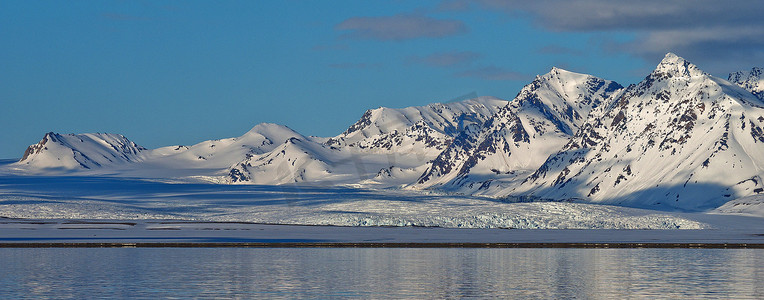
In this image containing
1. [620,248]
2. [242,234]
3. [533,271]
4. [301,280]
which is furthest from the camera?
[242,234]

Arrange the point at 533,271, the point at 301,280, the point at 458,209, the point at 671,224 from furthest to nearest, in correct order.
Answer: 1. the point at 458,209
2. the point at 671,224
3. the point at 533,271
4. the point at 301,280

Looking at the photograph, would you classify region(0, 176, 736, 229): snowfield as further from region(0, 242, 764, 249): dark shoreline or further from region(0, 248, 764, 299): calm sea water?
region(0, 248, 764, 299): calm sea water

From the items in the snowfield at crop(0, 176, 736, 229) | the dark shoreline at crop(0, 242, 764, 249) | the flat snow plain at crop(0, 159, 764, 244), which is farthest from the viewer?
the snowfield at crop(0, 176, 736, 229)

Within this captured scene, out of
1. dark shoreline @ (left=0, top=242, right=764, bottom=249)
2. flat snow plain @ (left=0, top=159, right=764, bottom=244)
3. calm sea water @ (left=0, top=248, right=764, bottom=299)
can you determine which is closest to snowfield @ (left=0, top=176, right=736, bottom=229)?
flat snow plain @ (left=0, top=159, right=764, bottom=244)

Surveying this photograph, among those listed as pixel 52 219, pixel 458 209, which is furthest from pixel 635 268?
pixel 52 219

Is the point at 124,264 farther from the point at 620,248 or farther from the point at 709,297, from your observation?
the point at 620,248

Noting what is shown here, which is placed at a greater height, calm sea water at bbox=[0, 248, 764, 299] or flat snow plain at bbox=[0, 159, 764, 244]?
flat snow plain at bbox=[0, 159, 764, 244]

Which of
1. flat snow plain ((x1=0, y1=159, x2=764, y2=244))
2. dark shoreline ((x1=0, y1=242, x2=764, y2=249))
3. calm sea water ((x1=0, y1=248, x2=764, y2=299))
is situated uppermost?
flat snow plain ((x1=0, y1=159, x2=764, y2=244))

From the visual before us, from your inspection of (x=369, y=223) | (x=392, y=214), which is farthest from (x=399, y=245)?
(x=392, y=214)

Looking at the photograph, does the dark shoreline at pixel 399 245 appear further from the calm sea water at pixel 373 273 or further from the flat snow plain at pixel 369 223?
the flat snow plain at pixel 369 223
